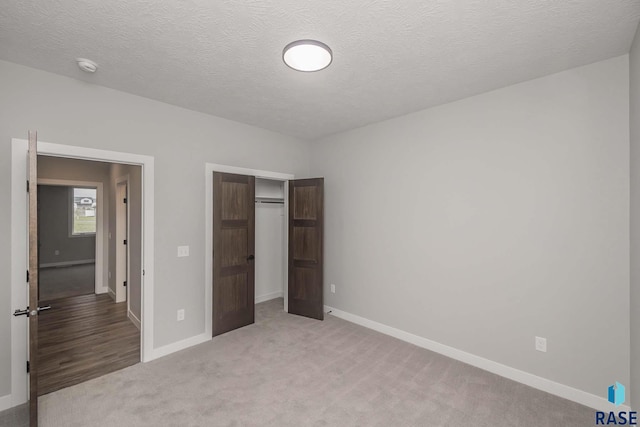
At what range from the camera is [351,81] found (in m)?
2.58

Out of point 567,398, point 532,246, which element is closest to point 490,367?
point 567,398

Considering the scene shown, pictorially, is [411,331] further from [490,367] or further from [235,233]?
[235,233]

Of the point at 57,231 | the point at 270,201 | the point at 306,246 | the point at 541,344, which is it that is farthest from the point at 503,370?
the point at 57,231

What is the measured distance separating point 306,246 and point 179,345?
203 centimetres

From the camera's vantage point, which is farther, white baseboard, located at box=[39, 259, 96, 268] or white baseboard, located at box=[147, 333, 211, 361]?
white baseboard, located at box=[39, 259, 96, 268]

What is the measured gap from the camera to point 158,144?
10.0 feet

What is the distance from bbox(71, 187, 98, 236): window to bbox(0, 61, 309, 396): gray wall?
772 centimetres

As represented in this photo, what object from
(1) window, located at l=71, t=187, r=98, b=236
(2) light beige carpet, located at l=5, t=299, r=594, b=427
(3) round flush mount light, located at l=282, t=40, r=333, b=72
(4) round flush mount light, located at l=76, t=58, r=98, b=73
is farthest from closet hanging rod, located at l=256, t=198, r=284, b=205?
(1) window, located at l=71, t=187, r=98, b=236

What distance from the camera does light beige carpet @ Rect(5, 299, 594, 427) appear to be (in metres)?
2.10

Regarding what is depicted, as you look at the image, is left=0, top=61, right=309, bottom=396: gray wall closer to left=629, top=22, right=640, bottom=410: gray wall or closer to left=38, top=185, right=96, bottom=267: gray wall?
left=629, top=22, right=640, bottom=410: gray wall

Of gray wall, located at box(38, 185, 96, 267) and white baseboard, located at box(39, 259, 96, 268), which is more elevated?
gray wall, located at box(38, 185, 96, 267)

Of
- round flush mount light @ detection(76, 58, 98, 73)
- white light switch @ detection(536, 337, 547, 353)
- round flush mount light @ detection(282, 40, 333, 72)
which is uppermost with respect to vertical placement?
round flush mount light @ detection(76, 58, 98, 73)

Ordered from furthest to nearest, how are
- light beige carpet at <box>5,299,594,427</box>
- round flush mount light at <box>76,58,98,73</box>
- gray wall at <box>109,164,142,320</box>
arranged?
gray wall at <box>109,164,142,320</box> → round flush mount light at <box>76,58,98,73</box> → light beige carpet at <box>5,299,594,427</box>

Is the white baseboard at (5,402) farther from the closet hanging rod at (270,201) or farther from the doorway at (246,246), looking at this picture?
the closet hanging rod at (270,201)
